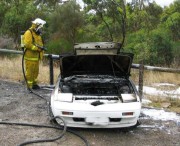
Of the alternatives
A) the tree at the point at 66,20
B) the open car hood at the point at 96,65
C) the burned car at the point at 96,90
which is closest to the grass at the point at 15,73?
the open car hood at the point at 96,65

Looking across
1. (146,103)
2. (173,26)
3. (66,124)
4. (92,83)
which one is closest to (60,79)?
(92,83)

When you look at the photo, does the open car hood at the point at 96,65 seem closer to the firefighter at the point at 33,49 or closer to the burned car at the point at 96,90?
the burned car at the point at 96,90

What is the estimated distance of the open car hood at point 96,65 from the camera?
6.64 m

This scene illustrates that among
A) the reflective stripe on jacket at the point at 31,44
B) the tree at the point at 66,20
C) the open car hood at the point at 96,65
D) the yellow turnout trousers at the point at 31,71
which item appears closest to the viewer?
the open car hood at the point at 96,65

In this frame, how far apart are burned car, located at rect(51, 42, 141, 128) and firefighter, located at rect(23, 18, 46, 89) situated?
7.13 feet

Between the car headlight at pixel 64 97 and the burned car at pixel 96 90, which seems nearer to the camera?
the burned car at pixel 96 90

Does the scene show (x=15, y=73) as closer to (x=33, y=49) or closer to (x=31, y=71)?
(x=31, y=71)

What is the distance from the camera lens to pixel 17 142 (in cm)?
546

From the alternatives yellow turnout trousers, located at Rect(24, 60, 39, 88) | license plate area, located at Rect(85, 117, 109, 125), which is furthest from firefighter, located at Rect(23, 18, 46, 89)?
license plate area, located at Rect(85, 117, 109, 125)

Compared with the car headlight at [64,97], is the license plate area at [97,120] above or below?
below

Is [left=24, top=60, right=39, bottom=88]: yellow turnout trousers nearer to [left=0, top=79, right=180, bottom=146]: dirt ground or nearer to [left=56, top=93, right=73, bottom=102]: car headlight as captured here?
[left=0, top=79, right=180, bottom=146]: dirt ground

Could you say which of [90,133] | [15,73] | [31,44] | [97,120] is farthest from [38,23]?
[97,120]

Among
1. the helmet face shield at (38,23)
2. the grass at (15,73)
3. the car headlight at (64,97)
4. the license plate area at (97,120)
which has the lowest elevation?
the grass at (15,73)

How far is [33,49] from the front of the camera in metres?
8.67
